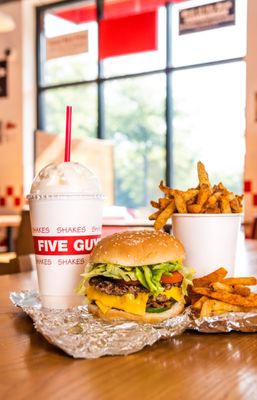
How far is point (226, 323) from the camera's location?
0.86 m

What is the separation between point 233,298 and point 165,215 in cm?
29

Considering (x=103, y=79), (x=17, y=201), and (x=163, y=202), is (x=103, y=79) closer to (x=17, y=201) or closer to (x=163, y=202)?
(x=17, y=201)

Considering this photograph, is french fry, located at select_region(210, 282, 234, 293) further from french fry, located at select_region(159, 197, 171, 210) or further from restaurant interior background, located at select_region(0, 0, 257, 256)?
restaurant interior background, located at select_region(0, 0, 257, 256)

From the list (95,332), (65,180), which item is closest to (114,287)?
(95,332)

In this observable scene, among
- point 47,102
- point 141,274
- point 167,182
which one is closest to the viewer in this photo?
point 141,274

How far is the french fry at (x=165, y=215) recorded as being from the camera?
1.13 m

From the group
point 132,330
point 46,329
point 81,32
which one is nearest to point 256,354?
point 132,330

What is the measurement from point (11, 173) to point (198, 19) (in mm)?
3218

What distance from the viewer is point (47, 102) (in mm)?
7348

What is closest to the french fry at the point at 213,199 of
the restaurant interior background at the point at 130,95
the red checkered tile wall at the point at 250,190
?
the restaurant interior background at the point at 130,95

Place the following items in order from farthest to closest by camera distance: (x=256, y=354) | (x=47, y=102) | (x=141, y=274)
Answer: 1. (x=47, y=102)
2. (x=141, y=274)
3. (x=256, y=354)

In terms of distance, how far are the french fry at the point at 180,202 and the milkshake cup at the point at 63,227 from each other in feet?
0.57

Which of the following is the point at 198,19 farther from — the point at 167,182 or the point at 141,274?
the point at 141,274

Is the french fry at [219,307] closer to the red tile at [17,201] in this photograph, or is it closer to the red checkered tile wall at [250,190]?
the red checkered tile wall at [250,190]
